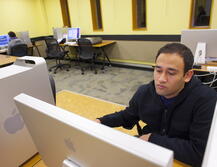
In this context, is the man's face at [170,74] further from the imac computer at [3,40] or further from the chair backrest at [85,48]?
the imac computer at [3,40]

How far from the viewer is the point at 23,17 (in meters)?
6.12

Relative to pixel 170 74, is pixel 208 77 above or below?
below

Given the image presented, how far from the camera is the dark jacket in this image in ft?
2.76

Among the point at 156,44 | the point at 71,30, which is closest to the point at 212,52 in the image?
the point at 156,44

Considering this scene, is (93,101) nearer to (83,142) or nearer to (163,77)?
(163,77)

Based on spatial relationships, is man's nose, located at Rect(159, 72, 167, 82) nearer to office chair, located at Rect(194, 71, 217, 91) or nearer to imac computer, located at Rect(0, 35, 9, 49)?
office chair, located at Rect(194, 71, 217, 91)

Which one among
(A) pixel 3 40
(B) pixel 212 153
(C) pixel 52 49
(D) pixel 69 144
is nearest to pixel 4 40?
(A) pixel 3 40

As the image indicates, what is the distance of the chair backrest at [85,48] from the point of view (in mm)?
4685

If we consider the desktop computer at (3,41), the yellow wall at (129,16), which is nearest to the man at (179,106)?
the yellow wall at (129,16)

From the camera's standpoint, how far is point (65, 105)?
1489mm

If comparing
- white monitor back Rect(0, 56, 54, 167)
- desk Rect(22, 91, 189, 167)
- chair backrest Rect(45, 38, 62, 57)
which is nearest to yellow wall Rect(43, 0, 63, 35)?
chair backrest Rect(45, 38, 62, 57)

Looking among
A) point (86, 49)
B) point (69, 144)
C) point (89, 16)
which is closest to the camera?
point (69, 144)

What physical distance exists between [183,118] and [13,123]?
857mm

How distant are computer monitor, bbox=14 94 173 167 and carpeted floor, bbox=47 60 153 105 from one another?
8.86 ft
